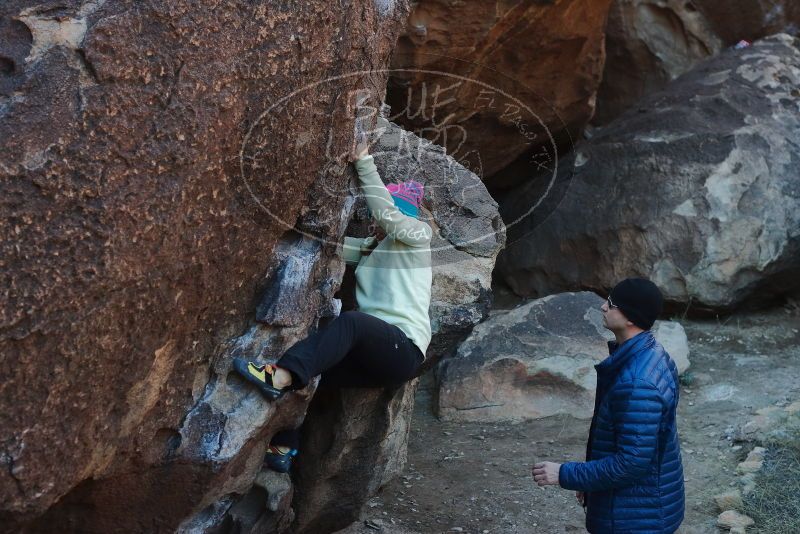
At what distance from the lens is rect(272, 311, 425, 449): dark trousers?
3201 mm

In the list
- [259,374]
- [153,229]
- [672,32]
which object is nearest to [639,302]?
[259,374]

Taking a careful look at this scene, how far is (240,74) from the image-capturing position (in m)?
2.88

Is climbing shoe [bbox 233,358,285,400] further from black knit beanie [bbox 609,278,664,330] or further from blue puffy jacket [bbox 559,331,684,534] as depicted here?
black knit beanie [bbox 609,278,664,330]

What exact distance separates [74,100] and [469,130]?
4.46 meters

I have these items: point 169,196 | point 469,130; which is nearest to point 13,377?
point 169,196

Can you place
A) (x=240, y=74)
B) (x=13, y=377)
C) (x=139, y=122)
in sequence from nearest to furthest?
(x=13, y=377)
(x=139, y=122)
(x=240, y=74)

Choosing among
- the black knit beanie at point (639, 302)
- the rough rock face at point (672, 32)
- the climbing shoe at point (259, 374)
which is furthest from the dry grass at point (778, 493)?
the rough rock face at point (672, 32)

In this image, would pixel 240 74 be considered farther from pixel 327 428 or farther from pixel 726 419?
pixel 726 419

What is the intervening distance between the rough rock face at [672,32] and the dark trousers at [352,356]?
17.4 ft

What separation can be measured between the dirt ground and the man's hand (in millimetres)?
1346

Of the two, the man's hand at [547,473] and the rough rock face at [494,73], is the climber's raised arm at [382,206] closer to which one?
the man's hand at [547,473]

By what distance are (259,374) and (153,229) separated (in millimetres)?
645

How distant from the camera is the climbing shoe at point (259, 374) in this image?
10.2 ft

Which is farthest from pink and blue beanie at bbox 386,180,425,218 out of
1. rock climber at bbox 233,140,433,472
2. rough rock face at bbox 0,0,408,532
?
rough rock face at bbox 0,0,408,532
